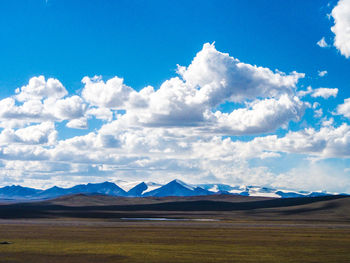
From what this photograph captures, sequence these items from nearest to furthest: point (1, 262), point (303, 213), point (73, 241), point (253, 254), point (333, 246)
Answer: point (1, 262)
point (253, 254)
point (333, 246)
point (73, 241)
point (303, 213)

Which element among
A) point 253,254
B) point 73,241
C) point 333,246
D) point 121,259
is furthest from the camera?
point 73,241

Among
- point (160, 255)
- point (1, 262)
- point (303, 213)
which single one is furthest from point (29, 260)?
point (303, 213)

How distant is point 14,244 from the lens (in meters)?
56.6

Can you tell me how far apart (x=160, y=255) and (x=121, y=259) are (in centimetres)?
437

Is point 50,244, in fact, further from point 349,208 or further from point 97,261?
point 349,208

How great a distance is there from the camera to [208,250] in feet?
168

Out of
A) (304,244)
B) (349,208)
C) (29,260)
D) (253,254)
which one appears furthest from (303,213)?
(29,260)

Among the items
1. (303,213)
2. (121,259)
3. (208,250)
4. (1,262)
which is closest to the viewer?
(1,262)

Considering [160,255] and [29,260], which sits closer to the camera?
[29,260]

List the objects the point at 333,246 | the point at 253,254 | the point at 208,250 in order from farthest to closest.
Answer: the point at 333,246
the point at 208,250
the point at 253,254

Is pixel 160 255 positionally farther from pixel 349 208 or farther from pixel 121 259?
pixel 349 208

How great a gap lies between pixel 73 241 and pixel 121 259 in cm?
1861

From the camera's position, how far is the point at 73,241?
201ft

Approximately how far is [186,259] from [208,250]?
305 inches
